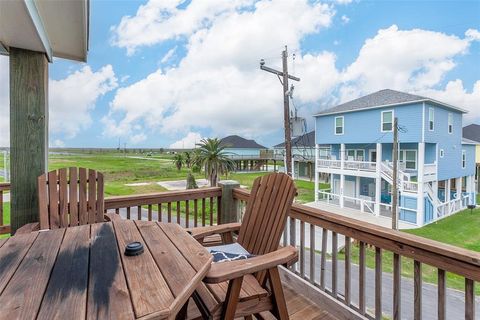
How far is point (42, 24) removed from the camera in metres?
1.94

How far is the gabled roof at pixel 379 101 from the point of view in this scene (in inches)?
387

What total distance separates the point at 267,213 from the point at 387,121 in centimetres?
1066

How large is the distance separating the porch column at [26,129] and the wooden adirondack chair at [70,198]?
0.64 ft

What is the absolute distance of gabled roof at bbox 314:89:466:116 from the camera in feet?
32.3

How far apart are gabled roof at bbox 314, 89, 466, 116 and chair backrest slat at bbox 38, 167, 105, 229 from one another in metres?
10.9

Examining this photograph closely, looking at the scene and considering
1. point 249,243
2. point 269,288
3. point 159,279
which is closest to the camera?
point 159,279

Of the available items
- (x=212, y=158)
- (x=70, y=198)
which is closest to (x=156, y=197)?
(x=70, y=198)

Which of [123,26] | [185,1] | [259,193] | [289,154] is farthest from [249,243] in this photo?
[123,26]

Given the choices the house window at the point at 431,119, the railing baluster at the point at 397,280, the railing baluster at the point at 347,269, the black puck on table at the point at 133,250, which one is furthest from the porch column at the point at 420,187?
the black puck on table at the point at 133,250

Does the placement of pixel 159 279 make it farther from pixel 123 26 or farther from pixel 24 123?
pixel 123 26

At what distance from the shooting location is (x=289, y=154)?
7.31 meters

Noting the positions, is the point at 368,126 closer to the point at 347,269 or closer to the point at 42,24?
the point at 347,269

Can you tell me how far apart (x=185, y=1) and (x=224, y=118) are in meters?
4.95

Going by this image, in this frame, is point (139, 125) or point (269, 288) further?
point (139, 125)
